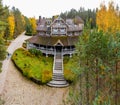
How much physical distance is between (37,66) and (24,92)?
7845 mm

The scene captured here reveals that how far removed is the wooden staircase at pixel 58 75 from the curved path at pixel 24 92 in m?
1.21

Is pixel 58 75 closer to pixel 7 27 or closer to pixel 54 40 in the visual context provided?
pixel 54 40

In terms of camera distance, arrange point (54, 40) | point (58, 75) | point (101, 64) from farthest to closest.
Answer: point (54, 40) → point (58, 75) → point (101, 64)

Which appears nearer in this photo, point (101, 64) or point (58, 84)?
point (101, 64)

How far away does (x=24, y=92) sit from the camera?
1124 inches

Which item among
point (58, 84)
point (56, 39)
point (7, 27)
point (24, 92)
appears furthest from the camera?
point (7, 27)

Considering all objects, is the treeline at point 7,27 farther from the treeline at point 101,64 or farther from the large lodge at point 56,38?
the treeline at point 101,64

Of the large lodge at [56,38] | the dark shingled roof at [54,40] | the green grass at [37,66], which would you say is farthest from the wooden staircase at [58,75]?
the dark shingled roof at [54,40]

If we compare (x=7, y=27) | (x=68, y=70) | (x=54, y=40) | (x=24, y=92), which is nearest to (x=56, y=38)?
(x=54, y=40)

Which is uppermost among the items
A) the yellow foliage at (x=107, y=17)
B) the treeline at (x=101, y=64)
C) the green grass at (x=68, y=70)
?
the yellow foliage at (x=107, y=17)

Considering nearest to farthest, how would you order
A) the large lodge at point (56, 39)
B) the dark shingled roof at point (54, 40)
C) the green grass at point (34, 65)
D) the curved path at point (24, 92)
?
the curved path at point (24, 92), the green grass at point (34, 65), the large lodge at point (56, 39), the dark shingled roof at point (54, 40)

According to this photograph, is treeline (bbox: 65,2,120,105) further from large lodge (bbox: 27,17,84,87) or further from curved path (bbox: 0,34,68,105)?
large lodge (bbox: 27,17,84,87)

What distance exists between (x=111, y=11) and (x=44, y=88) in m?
20.0

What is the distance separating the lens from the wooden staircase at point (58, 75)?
32.0m
